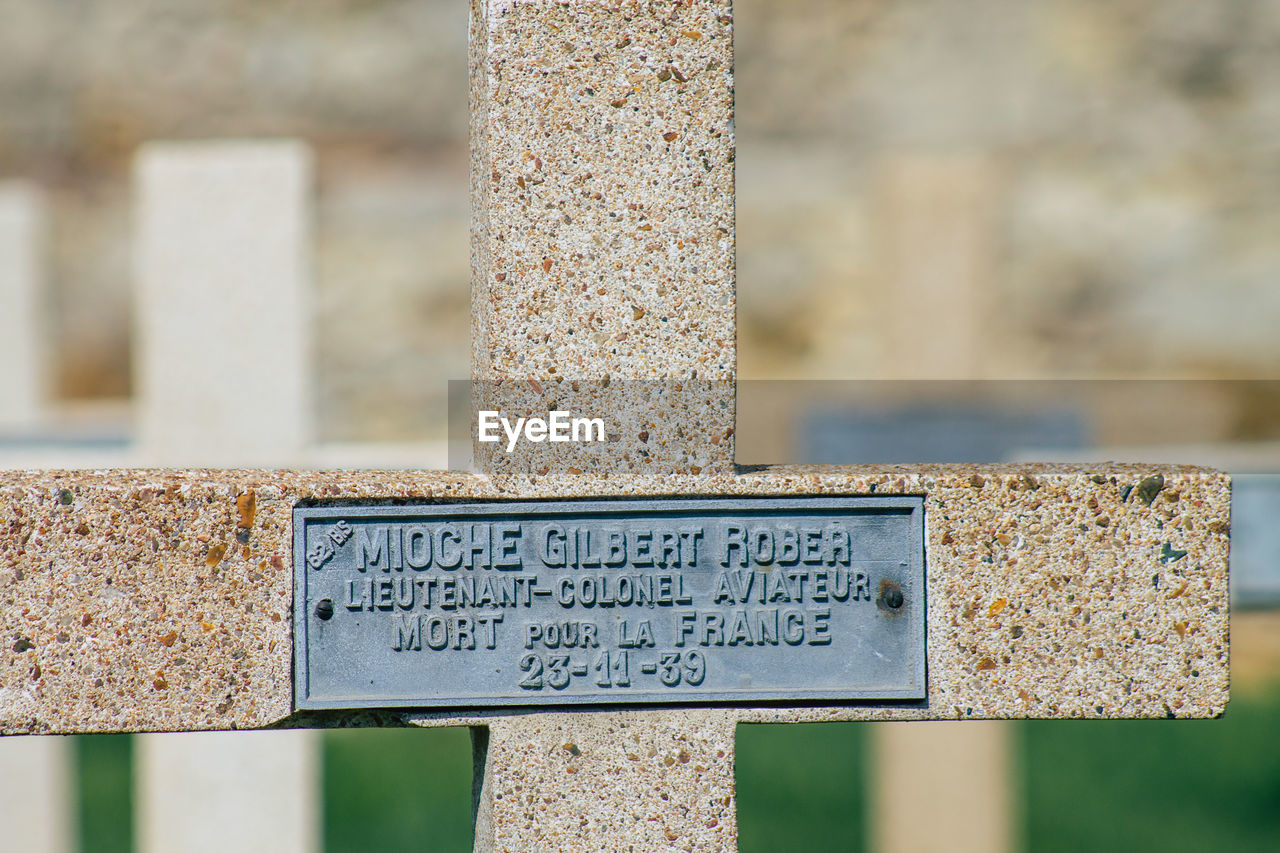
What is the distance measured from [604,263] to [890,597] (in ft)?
2.09

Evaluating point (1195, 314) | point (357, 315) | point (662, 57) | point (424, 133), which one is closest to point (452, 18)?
point (424, 133)

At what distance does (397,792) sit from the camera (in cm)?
534

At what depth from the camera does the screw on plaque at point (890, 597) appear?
6.45 ft

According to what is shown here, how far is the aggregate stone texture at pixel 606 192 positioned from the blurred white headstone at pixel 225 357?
1.23 m

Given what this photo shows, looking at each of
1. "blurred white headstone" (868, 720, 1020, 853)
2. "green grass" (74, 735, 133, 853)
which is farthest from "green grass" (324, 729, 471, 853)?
"blurred white headstone" (868, 720, 1020, 853)

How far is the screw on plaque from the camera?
6.45 ft

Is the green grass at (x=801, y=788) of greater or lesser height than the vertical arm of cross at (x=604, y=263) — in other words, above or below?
below

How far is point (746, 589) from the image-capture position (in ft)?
6.41

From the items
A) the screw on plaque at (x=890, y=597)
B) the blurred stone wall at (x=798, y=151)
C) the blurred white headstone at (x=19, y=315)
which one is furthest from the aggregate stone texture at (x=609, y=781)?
the blurred stone wall at (x=798, y=151)

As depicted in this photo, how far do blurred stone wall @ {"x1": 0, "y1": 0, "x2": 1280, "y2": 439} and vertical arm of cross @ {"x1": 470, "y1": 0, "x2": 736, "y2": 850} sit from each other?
6.12 meters

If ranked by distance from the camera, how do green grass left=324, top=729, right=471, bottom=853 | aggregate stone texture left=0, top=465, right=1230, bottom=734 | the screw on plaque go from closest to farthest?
aggregate stone texture left=0, top=465, right=1230, bottom=734
the screw on plaque
green grass left=324, top=729, right=471, bottom=853

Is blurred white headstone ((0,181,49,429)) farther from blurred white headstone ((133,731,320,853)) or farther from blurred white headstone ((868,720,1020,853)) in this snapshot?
blurred white headstone ((868,720,1020,853))

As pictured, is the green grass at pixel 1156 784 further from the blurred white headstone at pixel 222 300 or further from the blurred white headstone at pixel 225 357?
the blurred white headstone at pixel 222 300

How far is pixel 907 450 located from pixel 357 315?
17.0 ft
